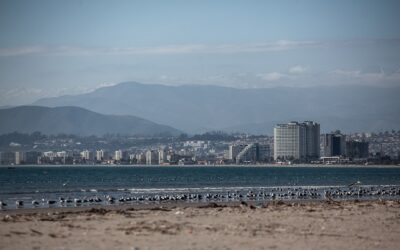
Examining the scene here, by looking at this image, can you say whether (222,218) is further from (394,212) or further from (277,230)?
Result: (394,212)

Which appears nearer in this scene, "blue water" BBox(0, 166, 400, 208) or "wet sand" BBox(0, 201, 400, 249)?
"wet sand" BBox(0, 201, 400, 249)

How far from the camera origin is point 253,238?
74.1 ft

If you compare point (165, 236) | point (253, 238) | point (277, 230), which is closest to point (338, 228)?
point (277, 230)

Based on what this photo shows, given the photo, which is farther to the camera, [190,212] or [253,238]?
[190,212]

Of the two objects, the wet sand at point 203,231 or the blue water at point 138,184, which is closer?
the wet sand at point 203,231

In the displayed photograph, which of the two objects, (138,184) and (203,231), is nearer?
(203,231)

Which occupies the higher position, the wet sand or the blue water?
the wet sand

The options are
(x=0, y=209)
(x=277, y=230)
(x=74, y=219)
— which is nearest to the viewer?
(x=277, y=230)

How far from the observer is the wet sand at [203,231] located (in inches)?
842

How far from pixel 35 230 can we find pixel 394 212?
16.4 m

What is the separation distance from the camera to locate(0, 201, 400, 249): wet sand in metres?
21.4

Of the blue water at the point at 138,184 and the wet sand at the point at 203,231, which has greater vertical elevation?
the wet sand at the point at 203,231

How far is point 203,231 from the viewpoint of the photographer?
23.8 meters

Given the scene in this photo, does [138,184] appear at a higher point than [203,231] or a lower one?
lower
